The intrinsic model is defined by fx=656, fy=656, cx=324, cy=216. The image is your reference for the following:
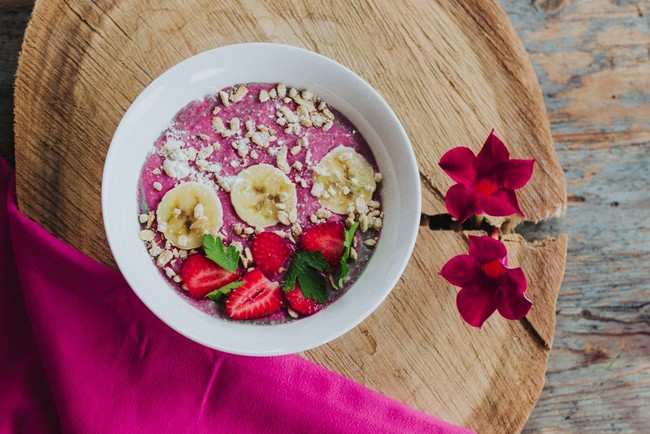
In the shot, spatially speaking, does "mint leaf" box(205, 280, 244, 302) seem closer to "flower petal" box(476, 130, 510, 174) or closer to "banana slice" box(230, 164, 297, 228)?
"banana slice" box(230, 164, 297, 228)

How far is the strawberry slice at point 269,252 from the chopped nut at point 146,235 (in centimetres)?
22

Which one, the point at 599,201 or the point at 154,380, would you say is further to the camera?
the point at 599,201

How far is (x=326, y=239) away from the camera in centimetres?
146

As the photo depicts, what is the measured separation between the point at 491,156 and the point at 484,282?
270 millimetres

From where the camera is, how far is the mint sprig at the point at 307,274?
4.75ft

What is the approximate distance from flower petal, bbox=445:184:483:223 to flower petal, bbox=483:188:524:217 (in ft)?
0.07

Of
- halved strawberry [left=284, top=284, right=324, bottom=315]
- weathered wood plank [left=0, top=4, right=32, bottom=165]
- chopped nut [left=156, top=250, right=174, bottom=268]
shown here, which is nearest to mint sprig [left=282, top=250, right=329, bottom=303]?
halved strawberry [left=284, top=284, right=324, bottom=315]

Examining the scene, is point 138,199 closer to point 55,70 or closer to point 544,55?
point 55,70

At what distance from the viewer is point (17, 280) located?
5.51ft

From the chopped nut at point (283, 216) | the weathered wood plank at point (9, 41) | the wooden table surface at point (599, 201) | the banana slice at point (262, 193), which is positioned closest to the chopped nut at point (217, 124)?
the banana slice at point (262, 193)

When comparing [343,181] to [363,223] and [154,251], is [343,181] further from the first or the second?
[154,251]

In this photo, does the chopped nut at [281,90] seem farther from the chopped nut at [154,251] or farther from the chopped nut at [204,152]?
the chopped nut at [154,251]

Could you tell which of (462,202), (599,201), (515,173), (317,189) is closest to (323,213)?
(317,189)

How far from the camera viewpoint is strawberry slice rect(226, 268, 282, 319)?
1.43 metres
